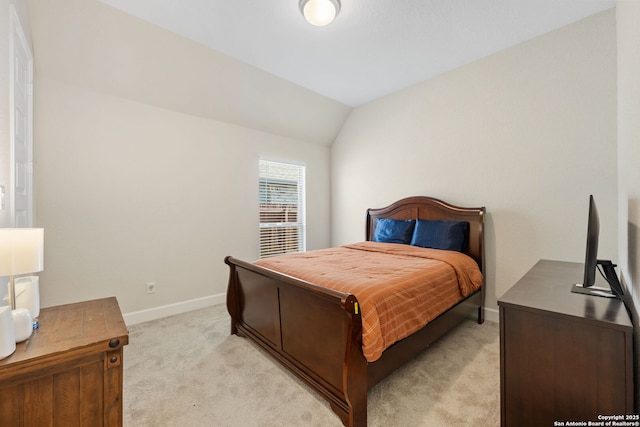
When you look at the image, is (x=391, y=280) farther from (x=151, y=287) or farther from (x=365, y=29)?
(x=151, y=287)

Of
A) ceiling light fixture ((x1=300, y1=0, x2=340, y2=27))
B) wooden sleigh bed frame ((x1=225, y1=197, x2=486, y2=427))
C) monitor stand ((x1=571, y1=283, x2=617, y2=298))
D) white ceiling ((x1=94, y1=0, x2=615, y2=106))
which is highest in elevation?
white ceiling ((x1=94, y1=0, x2=615, y2=106))

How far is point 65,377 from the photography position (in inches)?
41.5

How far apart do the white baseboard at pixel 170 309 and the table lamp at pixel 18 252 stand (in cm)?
197

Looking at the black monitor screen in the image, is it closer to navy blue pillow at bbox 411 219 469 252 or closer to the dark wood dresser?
the dark wood dresser

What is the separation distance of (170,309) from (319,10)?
331 cm

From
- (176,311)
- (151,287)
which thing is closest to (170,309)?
(176,311)

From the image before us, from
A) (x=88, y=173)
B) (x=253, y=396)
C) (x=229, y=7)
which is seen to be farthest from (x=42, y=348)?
(x=229, y=7)

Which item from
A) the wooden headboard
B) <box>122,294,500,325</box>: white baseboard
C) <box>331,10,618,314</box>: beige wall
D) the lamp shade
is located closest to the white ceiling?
<box>331,10,618,314</box>: beige wall

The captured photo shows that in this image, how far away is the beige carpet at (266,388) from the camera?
5.15ft

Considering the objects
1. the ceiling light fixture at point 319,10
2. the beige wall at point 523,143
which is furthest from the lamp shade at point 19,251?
the beige wall at point 523,143

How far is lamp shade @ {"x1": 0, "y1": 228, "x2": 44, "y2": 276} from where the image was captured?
1.03 metres

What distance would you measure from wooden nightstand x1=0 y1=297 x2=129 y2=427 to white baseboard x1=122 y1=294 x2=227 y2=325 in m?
1.87

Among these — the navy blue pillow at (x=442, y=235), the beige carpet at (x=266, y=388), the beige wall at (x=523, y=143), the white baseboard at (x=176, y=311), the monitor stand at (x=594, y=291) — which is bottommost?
the beige carpet at (x=266, y=388)

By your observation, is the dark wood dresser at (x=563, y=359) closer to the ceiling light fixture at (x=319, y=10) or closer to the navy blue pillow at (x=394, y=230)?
the navy blue pillow at (x=394, y=230)
